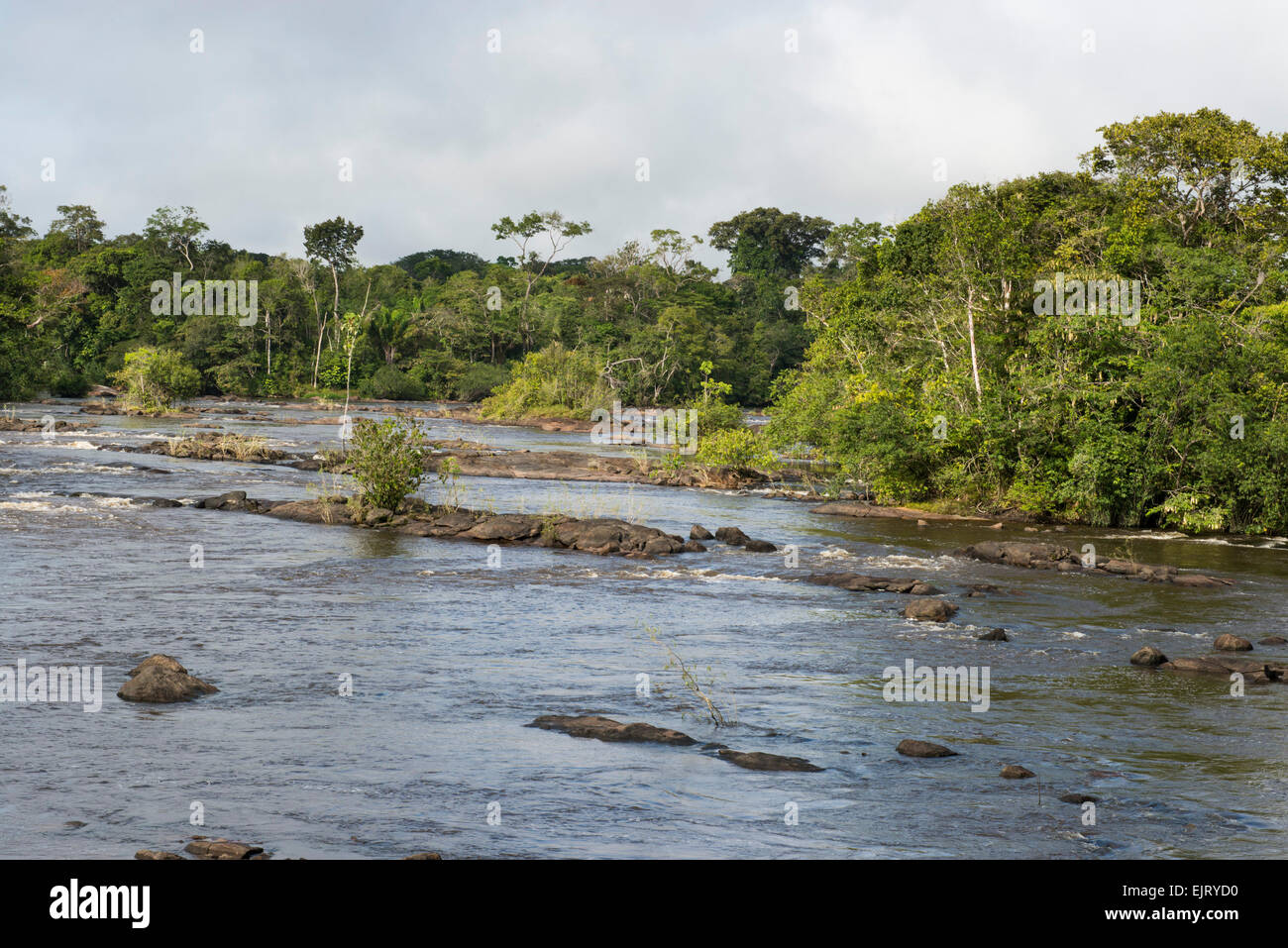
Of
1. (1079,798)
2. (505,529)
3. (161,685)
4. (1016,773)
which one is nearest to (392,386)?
(505,529)

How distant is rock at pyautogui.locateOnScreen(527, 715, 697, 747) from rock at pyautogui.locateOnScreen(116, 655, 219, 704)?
337 cm

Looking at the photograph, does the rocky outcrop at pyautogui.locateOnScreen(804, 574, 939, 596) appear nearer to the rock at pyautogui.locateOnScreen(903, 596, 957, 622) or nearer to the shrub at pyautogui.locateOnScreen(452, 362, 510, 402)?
the rock at pyautogui.locateOnScreen(903, 596, 957, 622)

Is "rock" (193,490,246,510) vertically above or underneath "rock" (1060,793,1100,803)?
above

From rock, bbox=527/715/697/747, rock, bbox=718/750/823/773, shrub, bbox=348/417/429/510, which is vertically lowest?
rock, bbox=718/750/823/773

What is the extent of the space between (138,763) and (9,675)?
3.56 metres

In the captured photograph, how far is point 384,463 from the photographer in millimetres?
23859

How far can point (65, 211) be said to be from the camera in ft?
301

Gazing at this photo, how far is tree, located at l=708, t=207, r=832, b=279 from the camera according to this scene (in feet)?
322

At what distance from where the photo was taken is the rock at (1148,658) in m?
13.2

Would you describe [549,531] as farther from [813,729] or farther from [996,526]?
[813,729]

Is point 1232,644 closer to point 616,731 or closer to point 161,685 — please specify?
point 616,731

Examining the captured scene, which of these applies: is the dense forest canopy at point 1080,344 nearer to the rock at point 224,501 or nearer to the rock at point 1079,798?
the rock at point 224,501

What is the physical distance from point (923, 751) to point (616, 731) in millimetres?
2612

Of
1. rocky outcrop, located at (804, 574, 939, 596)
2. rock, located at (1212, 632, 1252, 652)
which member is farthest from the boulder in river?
rocky outcrop, located at (804, 574, 939, 596)
